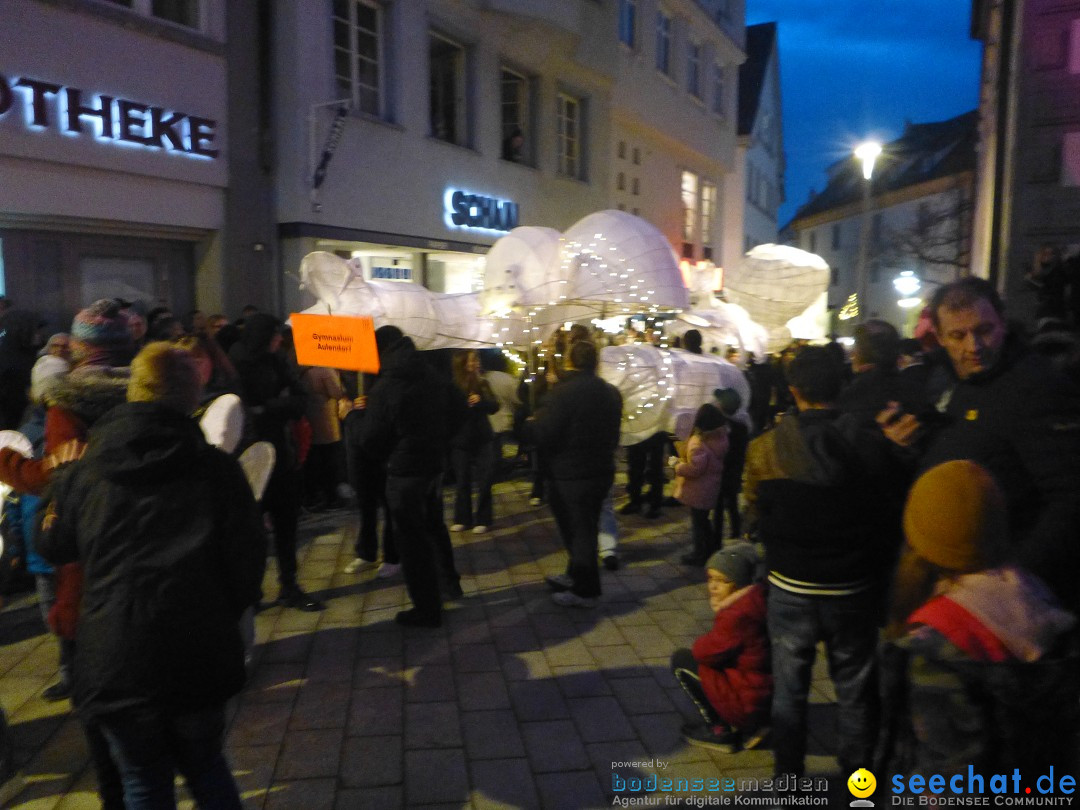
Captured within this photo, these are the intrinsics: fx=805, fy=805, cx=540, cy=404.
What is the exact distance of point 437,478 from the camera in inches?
206

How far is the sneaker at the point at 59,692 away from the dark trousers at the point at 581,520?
3.01 meters

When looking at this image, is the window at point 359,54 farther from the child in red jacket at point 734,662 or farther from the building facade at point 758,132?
the building facade at point 758,132

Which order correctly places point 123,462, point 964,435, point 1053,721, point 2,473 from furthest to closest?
point 2,473 → point 964,435 → point 123,462 → point 1053,721

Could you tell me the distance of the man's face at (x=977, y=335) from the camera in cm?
297

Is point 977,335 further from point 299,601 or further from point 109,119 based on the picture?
point 109,119

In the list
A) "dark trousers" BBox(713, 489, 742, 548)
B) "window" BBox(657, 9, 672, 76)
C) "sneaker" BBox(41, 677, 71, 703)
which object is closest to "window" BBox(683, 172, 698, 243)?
"window" BBox(657, 9, 672, 76)

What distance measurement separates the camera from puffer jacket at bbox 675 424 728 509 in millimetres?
6070

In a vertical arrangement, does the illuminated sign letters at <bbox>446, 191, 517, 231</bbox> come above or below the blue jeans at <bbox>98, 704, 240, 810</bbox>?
above

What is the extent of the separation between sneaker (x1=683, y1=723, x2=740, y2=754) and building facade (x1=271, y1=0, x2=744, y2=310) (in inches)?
322

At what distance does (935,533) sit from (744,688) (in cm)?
176

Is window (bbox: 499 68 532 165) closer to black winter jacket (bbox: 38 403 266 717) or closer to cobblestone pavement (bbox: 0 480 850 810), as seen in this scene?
cobblestone pavement (bbox: 0 480 850 810)

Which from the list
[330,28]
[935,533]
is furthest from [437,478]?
[330,28]

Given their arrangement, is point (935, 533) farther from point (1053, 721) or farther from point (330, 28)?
point (330, 28)

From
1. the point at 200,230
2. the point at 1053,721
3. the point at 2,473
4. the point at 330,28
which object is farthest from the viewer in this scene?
the point at 330,28
